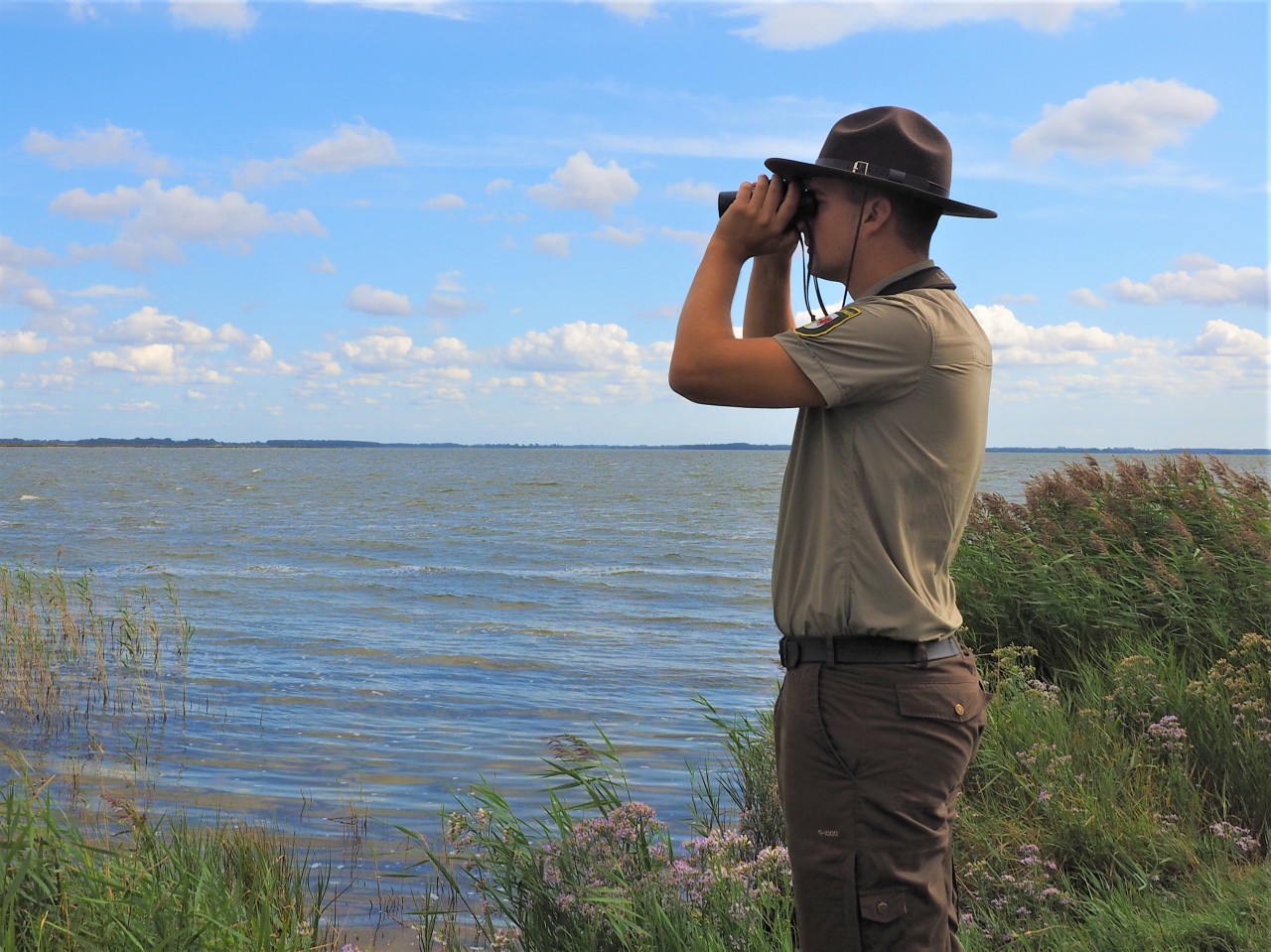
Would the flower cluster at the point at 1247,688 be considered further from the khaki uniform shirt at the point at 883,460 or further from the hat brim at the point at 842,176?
the hat brim at the point at 842,176

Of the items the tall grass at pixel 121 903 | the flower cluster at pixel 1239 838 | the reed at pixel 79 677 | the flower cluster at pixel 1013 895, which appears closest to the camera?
the tall grass at pixel 121 903

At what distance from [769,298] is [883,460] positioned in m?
0.62

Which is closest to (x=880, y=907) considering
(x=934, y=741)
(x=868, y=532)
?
(x=934, y=741)

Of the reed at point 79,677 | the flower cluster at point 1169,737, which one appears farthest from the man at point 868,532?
the reed at point 79,677

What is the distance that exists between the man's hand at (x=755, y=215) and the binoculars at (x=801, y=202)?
0.06 ft

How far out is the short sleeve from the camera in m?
2.32

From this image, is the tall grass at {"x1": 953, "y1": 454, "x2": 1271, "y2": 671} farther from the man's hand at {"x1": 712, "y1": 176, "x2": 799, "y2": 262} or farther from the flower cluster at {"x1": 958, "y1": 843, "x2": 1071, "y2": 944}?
the man's hand at {"x1": 712, "y1": 176, "x2": 799, "y2": 262}

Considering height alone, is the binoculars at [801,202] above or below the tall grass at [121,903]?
above

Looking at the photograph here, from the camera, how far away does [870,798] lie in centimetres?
241

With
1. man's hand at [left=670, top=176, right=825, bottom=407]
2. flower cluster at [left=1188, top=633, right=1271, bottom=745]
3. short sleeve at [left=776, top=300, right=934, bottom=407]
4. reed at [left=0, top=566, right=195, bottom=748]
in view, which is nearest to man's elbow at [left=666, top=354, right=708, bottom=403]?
man's hand at [left=670, top=176, right=825, bottom=407]

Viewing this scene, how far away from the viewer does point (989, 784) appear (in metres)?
5.13

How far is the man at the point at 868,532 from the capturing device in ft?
7.76

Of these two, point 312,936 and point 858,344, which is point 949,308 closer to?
point 858,344

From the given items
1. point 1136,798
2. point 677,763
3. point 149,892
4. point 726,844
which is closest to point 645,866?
point 726,844
